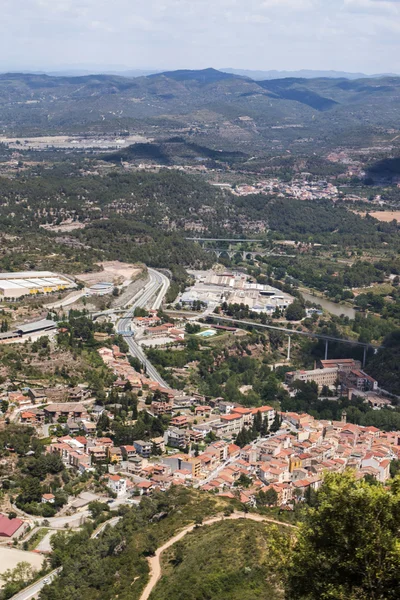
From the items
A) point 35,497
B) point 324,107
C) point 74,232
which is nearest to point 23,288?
point 74,232

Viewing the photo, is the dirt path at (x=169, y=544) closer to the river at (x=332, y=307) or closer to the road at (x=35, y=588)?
the road at (x=35, y=588)

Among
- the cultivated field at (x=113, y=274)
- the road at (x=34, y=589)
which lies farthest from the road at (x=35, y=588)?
the cultivated field at (x=113, y=274)

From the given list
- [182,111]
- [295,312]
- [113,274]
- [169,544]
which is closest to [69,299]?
[113,274]

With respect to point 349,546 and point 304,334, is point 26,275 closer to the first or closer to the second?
point 304,334

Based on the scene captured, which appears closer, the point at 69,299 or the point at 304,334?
the point at 304,334

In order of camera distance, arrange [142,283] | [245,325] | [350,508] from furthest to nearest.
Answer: [142,283]
[245,325]
[350,508]

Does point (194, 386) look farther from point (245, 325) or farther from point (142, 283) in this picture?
point (142, 283)
